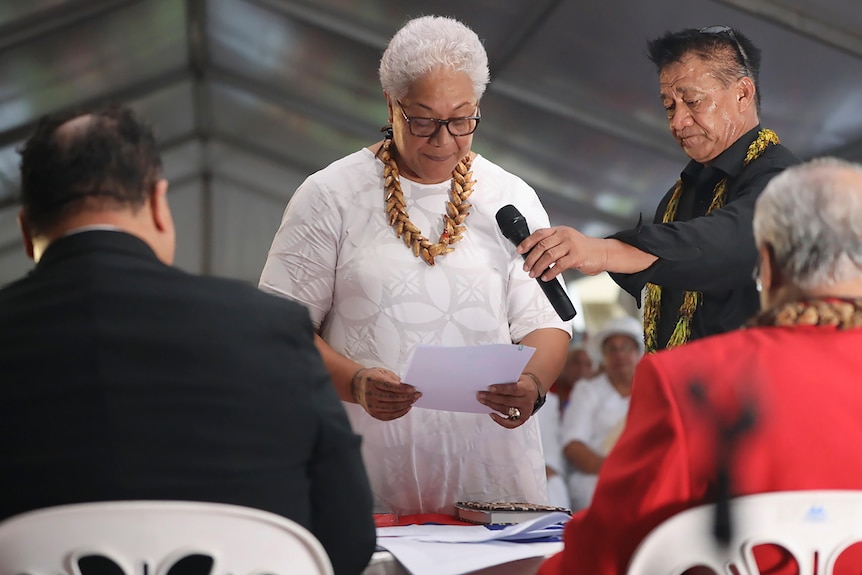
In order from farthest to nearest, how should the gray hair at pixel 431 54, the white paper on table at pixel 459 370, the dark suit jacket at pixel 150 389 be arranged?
the gray hair at pixel 431 54 < the white paper on table at pixel 459 370 < the dark suit jacket at pixel 150 389

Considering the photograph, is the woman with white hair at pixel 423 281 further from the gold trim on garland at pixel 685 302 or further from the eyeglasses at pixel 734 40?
the eyeglasses at pixel 734 40

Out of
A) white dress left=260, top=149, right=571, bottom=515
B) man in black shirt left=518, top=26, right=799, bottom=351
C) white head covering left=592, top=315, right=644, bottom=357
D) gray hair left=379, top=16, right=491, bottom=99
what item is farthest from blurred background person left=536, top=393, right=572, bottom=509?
gray hair left=379, top=16, right=491, bottom=99

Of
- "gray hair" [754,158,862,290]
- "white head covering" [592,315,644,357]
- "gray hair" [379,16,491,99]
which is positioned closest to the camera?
"gray hair" [754,158,862,290]

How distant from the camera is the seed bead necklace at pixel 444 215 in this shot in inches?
97.5

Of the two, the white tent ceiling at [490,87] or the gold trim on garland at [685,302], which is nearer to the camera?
the gold trim on garland at [685,302]

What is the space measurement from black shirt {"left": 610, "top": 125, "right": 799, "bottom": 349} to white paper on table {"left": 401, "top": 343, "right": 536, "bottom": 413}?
0.43 meters

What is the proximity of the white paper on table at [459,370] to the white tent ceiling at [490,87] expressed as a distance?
4008mm

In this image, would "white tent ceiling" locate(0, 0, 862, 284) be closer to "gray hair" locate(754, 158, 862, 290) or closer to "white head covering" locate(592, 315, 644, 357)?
"white head covering" locate(592, 315, 644, 357)

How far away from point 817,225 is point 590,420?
460 cm

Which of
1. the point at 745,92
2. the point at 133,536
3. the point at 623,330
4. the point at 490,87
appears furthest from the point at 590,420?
the point at 133,536

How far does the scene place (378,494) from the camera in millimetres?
2467

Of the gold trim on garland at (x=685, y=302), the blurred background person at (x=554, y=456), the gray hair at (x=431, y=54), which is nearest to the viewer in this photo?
the gray hair at (x=431, y=54)

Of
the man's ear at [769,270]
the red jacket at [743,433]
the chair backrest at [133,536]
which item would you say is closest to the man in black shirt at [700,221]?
the man's ear at [769,270]

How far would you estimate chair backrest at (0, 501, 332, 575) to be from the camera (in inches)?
50.4
